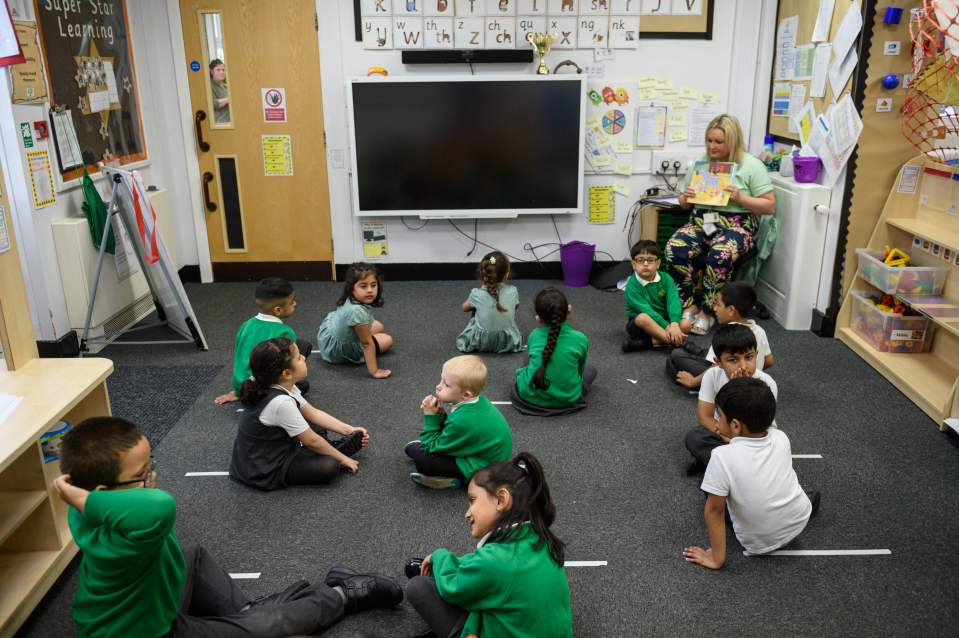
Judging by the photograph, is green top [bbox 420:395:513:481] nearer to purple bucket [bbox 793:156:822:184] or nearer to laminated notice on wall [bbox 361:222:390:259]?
purple bucket [bbox 793:156:822:184]

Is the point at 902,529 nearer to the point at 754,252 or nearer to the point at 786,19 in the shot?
the point at 754,252

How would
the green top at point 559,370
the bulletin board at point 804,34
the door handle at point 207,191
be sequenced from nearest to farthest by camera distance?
the green top at point 559,370 < the bulletin board at point 804,34 < the door handle at point 207,191

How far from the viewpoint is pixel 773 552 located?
2.45m

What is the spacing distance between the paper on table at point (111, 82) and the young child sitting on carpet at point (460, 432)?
3.24m

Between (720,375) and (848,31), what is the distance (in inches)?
88.8

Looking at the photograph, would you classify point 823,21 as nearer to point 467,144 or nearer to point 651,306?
point 651,306

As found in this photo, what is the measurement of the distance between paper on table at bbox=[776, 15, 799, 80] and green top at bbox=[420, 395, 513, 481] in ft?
11.2

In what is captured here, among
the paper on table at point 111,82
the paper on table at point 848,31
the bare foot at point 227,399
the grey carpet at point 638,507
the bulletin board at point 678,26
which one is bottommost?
the grey carpet at point 638,507

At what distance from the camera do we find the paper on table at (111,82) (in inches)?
181

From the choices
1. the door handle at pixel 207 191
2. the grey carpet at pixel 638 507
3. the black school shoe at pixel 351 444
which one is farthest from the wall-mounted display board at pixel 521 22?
the black school shoe at pixel 351 444

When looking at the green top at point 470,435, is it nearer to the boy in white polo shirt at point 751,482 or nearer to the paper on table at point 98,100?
the boy in white polo shirt at point 751,482

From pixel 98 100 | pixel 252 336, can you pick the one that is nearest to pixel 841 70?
pixel 252 336

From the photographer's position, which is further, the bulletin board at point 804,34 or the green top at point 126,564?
the bulletin board at point 804,34

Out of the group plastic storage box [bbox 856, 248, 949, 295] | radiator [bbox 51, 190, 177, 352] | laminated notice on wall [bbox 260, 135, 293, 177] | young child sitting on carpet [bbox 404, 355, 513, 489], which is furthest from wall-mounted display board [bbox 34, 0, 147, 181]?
plastic storage box [bbox 856, 248, 949, 295]
